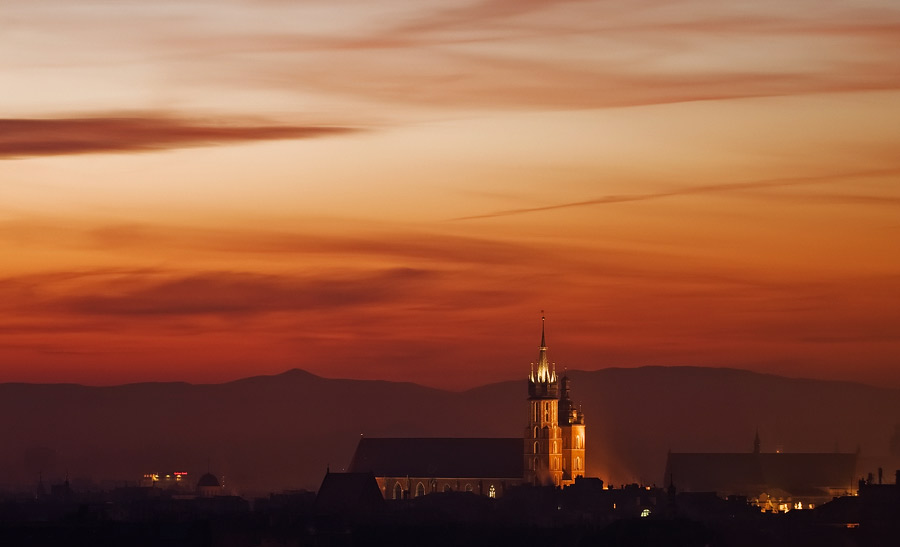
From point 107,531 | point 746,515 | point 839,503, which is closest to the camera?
point 107,531

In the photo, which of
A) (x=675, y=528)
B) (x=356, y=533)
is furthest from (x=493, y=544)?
(x=675, y=528)

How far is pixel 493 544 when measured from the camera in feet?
460

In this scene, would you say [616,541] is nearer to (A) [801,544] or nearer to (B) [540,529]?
(A) [801,544]

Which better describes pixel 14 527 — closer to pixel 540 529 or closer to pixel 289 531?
pixel 289 531

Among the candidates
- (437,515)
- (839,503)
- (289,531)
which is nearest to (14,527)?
(289,531)

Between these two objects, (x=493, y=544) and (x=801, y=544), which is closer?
(x=801, y=544)

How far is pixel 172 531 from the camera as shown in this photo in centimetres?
12544

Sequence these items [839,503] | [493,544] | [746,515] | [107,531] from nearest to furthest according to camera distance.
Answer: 1. [107,531]
2. [493,544]
3. [839,503]
4. [746,515]

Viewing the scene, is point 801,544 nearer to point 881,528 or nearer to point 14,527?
point 881,528

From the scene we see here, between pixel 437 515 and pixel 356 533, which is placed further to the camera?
pixel 437 515

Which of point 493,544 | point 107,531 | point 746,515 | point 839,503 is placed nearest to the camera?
point 107,531

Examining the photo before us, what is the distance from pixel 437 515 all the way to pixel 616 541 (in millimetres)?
74260

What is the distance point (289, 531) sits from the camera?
142m

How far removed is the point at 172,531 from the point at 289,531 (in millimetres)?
17936
